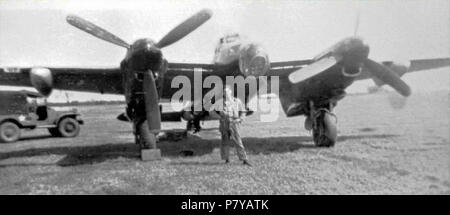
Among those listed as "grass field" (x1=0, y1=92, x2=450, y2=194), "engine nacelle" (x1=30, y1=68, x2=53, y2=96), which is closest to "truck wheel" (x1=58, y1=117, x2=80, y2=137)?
"grass field" (x1=0, y1=92, x2=450, y2=194)

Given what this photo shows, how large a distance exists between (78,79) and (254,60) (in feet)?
20.1

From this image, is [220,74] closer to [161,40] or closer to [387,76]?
[161,40]

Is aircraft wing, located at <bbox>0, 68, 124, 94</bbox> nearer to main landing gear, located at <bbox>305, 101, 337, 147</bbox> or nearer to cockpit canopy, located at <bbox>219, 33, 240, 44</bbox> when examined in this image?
cockpit canopy, located at <bbox>219, 33, 240, 44</bbox>

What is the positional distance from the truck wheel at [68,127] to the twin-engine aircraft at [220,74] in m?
7.01

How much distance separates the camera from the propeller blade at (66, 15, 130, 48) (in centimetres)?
872

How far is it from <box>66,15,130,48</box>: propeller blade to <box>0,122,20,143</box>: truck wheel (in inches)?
455

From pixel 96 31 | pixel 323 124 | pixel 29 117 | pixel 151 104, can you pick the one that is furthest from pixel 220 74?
pixel 29 117

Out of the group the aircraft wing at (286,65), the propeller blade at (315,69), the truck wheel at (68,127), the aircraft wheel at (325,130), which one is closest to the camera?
the propeller blade at (315,69)

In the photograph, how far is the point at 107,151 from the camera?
1203 cm

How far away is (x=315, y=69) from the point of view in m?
9.84

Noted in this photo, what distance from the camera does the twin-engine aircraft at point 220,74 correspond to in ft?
29.0

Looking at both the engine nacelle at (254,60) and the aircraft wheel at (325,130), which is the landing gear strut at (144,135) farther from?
the aircraft wheel at (325,130)
